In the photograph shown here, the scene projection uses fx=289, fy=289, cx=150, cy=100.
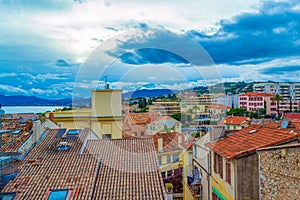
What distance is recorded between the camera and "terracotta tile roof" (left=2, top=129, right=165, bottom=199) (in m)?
8.61

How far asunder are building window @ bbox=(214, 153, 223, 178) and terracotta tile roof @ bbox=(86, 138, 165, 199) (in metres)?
2.36

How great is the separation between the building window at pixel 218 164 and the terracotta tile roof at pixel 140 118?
13.3 m

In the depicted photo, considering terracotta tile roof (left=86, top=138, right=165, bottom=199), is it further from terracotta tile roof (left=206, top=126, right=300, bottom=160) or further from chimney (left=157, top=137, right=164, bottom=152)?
chimney (left=157, top=137, right=164, bottom=152)

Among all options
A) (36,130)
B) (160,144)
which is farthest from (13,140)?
(160,144)

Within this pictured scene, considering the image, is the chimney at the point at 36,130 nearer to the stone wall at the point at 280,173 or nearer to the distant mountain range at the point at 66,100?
the distant mountain range at the point at 66,100

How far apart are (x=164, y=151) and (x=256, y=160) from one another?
535 inches

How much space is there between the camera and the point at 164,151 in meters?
22.0

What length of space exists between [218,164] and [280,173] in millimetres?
4065

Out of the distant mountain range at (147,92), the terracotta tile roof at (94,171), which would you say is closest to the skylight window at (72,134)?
the terracotta tile roof at (94,171)

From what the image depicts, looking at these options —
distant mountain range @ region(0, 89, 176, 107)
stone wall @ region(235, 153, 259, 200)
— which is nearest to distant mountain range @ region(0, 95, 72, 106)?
distant mountain range @ region(0, 89, 176, 107)

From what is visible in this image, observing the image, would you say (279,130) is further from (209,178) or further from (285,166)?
(209,178)

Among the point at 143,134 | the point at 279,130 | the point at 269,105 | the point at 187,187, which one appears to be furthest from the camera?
the point at 269,105

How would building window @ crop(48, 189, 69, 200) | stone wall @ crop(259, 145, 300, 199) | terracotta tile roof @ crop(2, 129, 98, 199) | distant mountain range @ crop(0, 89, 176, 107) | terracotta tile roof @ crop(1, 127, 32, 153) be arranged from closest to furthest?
stone wall @ crop(259, 145, 300, 199) < building window @ crop(48, 189, 69, 200) < terracotta tile roof @ crop(2, 129, 98, 199) < terracotta tile roof @ crop(1, 127, 32, 153) < distant mountain range @ crop(0, 89, 176, 107)

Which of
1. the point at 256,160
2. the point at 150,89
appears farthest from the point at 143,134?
the point at 256,160
